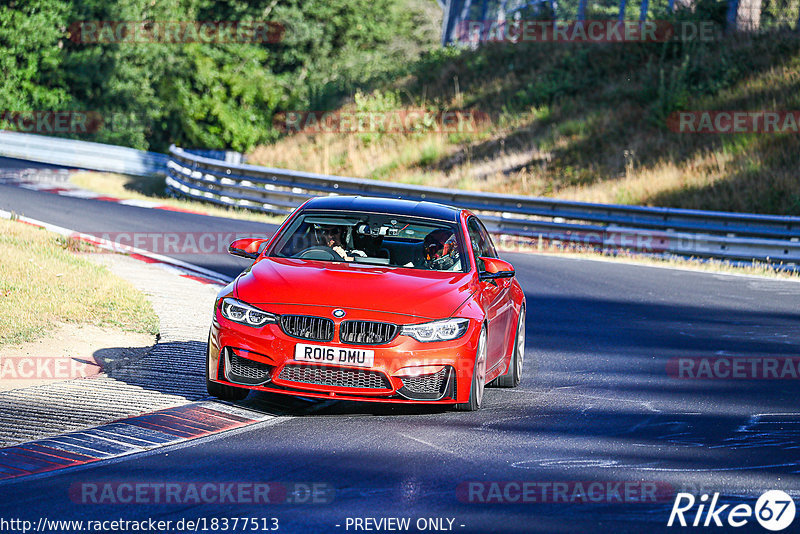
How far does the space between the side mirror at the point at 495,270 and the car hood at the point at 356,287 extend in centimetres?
23

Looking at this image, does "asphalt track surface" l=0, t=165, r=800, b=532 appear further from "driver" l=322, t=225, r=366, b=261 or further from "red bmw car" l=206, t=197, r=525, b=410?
"driver" l=322, t=225, r=366, b=261

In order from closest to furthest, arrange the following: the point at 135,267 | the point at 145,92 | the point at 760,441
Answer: the point at 760,441, the point at 135,267, the point at 145,92

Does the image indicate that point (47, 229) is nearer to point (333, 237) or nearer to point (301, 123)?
point (333, 237)

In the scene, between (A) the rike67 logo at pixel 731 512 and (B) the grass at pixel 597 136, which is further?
(B) the grass at pixel 597 136

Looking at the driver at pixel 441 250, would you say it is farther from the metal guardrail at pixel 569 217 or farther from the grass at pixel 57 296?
the metal guardrail at pixel 569 217

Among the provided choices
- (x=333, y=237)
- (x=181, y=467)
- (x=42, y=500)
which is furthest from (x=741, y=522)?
(x=333, y=237)

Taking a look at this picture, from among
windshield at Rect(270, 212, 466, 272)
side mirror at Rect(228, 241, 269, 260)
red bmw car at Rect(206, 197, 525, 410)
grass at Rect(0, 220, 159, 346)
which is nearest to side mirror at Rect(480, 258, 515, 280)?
red bmw car at Rect(206, 197, 525, 410)

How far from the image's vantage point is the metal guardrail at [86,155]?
133ft

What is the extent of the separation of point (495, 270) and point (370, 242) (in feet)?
3.59

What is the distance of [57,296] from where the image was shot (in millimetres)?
11992

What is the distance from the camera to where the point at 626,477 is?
6.71m

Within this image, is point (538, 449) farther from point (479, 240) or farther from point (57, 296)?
point (57, 296)

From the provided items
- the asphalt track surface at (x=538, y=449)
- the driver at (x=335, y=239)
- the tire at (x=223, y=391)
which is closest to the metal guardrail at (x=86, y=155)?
the asphalt track surface at (x=538, y=449)

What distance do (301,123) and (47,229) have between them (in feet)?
74.6
